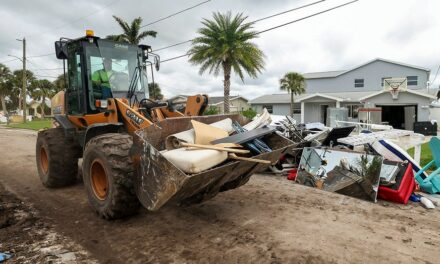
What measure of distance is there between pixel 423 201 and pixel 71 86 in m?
6.73

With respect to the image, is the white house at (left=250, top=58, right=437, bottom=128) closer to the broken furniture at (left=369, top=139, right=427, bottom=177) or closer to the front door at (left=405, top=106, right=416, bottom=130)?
the front door at (left=405, top=106, right=416, bottom=130)

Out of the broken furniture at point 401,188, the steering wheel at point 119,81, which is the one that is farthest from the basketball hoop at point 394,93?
the steering wheel at point 119,81

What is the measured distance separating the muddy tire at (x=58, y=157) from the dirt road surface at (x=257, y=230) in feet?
1.42

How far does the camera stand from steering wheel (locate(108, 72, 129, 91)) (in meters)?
5.97

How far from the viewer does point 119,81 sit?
605 centimetres

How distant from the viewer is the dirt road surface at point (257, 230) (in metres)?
3.61

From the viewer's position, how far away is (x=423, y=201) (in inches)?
220

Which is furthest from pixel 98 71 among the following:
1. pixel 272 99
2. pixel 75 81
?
pixel 272 99

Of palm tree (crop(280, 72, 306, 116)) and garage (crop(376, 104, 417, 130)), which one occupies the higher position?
palm tree (crop(280, 72, 306, 116))

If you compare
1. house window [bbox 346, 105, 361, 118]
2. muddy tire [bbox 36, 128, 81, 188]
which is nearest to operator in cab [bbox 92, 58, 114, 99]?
muddy tire [bbox 36, 128, 81, 188]

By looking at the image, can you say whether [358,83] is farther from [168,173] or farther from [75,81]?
[168,173]

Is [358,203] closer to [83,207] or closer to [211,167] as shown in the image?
[211,167]

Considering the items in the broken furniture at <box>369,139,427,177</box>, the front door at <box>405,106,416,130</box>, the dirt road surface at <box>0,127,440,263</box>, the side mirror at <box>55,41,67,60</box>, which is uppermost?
the side mirror at <box>55,41,67,60</box>

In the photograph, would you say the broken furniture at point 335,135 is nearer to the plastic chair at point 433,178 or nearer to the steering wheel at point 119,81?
Answer: the plastic chair at point 433,178
